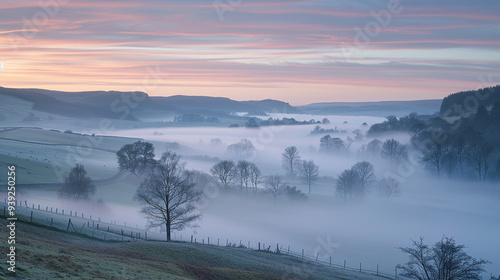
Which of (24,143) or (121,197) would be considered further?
(24,143)

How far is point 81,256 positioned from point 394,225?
204ft

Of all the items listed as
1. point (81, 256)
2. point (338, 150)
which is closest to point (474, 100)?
point (338, 150)

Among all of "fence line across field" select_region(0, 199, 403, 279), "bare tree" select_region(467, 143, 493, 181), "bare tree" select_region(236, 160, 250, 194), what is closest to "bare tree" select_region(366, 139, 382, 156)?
"bare tree" select_region(467, 143, 493, 181)

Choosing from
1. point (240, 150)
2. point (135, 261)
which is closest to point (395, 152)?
point (240, 150)

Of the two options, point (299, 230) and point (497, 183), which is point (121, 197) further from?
point (497, 183)

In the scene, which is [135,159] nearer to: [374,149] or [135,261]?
[135,261]

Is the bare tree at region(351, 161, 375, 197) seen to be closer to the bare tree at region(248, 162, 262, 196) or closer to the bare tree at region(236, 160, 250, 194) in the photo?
the bare tree at region(248, 162, 262, 196)

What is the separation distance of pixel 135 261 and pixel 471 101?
173m

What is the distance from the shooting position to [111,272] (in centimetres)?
3262

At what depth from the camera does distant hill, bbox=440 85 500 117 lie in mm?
180738

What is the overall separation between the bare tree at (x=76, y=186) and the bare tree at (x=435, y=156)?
237 ft

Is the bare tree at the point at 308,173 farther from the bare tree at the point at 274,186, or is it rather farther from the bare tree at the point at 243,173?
the bare tree at the point at 243,173

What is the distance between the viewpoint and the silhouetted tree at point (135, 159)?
10531 cm

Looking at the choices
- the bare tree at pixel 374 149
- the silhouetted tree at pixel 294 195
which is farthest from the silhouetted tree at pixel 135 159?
the bare tree at pixel 374 149
